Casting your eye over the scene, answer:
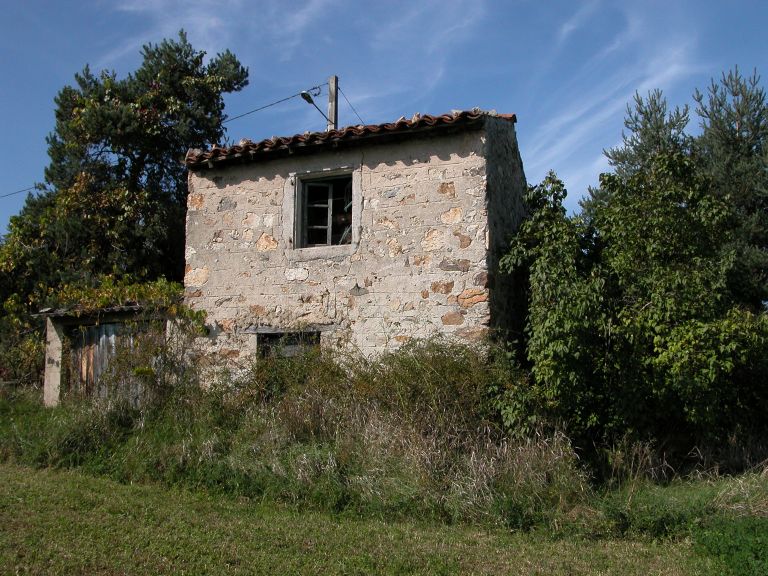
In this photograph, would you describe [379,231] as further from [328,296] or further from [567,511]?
[567,511]

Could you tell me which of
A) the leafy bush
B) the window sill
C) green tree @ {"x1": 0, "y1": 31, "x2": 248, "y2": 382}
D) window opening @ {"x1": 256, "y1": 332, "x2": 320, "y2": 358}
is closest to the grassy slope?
the leafy bush

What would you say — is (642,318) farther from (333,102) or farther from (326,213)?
(333,102)

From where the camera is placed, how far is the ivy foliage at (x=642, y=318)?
688 cm

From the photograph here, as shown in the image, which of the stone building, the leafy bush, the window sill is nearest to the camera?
the leafy bush

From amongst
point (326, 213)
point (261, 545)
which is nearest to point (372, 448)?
point (261, 545)

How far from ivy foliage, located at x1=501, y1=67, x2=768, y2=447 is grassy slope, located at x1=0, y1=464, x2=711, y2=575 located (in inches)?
71.3

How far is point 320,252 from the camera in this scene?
9125mm

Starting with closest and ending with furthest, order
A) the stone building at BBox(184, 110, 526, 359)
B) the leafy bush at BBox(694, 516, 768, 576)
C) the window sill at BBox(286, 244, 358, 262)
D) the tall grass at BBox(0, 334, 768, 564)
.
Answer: the leafy bush at BBox(694, 516, 768, 576) < the tall grass at BBox(0, 334, 768, 564) < the stone building at BBox(184, 110, 526, 359) < the window sill at BBox(286, 244, 358, 262)

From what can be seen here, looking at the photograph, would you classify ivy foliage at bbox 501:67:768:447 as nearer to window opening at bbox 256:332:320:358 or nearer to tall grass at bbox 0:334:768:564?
tall grass at bbox 0:334:768:564

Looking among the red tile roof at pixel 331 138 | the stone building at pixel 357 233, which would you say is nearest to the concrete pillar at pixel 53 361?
the stone building at pixel 357 233

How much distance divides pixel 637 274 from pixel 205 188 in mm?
6196

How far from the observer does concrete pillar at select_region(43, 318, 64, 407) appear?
10469 millimetres

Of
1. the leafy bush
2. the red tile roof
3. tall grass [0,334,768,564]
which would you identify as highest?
the red tile roof

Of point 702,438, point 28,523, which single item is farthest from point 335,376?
point 702,438
